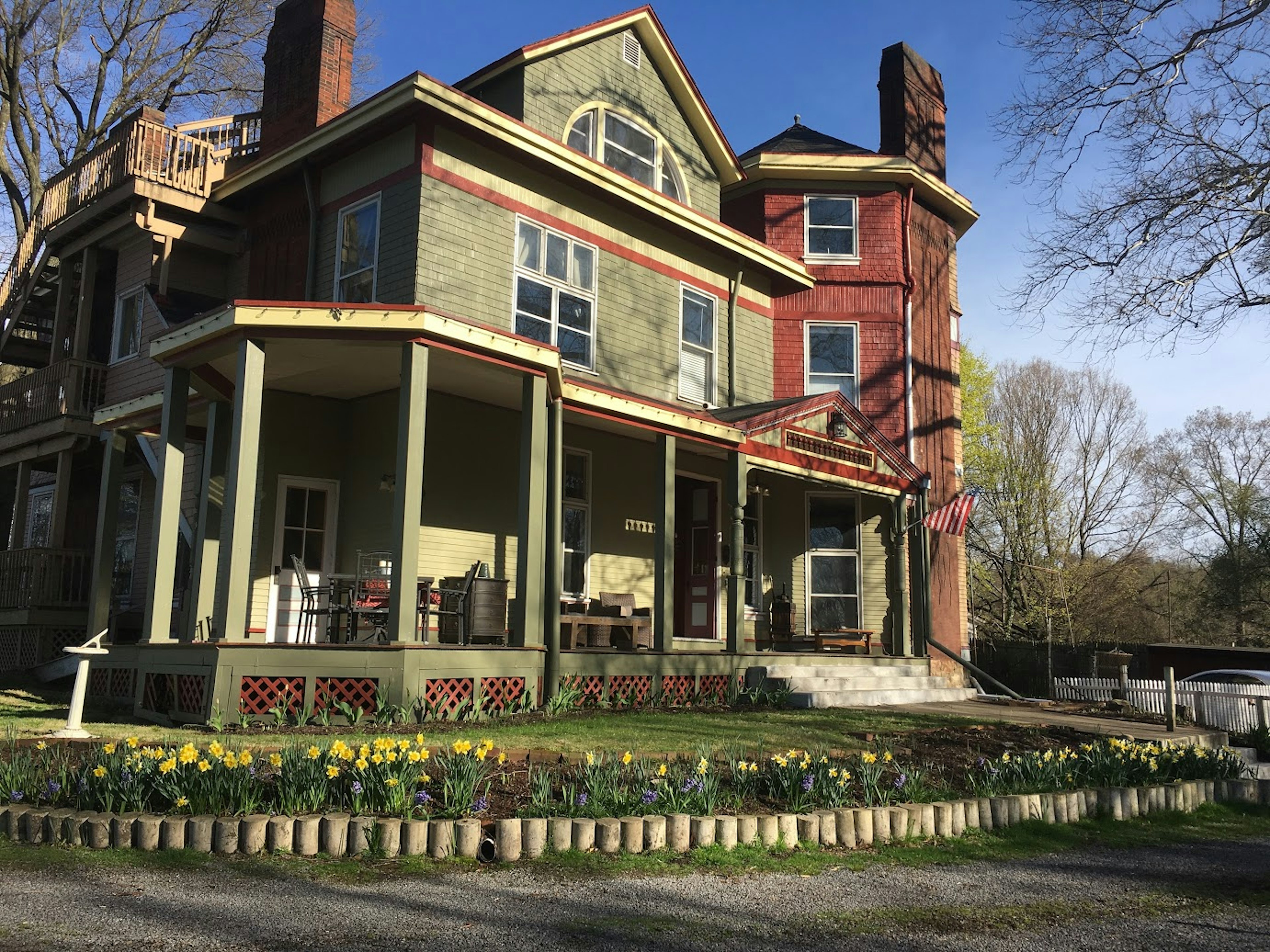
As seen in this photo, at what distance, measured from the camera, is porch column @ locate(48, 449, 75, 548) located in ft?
52.1

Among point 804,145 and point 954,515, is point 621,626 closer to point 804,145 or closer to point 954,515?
point 954,515

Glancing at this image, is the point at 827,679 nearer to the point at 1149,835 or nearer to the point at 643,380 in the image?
the point at 643,380

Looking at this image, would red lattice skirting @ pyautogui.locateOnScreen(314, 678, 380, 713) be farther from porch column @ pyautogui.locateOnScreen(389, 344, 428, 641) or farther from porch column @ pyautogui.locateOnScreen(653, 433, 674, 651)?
porch column @ pyautogui.locateOnScreen(653, 433, 674, 651)

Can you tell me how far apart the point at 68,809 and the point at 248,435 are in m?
4.64

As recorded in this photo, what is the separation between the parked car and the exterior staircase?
867 centimetres

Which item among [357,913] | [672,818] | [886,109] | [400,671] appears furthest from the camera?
[886,109]

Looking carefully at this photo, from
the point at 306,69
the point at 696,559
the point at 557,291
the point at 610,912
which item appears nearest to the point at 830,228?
the point at 696,559

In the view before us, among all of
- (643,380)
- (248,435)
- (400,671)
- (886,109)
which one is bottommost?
(400,671)

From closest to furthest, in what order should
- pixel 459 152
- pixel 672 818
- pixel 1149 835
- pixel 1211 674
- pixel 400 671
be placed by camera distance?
pixel 672 818 < pixel 1149 835 < pixel 400 671 < pixel 459 152 < pixel 1211 674

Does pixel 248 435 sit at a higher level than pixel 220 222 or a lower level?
lower

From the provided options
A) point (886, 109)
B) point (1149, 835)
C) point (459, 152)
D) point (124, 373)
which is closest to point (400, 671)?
point (1149, 835)

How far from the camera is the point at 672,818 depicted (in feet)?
18.2

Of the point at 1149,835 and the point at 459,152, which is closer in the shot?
the point at 1149,835

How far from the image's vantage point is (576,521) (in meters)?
15.0
